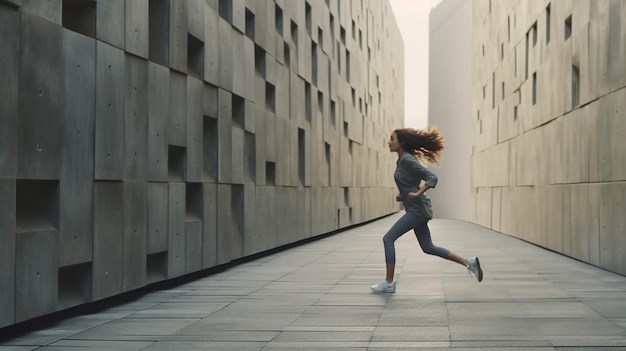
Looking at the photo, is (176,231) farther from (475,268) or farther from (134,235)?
(475,268)

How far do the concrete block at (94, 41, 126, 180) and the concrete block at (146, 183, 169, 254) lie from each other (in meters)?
0.97

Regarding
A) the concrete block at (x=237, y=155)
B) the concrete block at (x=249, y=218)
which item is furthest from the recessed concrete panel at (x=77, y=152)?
the concrete block at (x=249, y=218)

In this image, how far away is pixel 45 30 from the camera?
286 inches

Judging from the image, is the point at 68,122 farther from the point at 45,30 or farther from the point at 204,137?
the point at 204,137

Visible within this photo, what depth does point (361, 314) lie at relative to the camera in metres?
8.06

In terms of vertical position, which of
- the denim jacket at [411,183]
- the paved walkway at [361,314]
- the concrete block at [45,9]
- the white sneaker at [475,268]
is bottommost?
the paved walkway at [361,314]

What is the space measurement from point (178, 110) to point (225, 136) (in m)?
2.21

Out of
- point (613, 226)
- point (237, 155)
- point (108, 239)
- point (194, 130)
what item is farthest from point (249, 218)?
point (613, 226)

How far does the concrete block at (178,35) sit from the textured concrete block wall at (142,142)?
3 centimetres

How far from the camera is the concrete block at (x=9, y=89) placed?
21.6 feet

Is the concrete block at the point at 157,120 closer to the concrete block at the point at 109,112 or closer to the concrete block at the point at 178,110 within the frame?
the concrete block at the point at 178,110

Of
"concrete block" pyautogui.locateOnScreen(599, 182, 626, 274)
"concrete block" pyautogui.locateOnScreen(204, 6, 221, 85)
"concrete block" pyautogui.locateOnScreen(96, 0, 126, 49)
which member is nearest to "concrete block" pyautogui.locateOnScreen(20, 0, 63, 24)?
"concrete block" pyautogui.locateOnScreen(96, 0, 126, 49)

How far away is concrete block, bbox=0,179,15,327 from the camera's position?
6.55 metres

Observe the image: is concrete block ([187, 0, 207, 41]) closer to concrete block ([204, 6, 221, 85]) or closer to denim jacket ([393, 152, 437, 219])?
concrete block ([204, 6, 221, 85])
